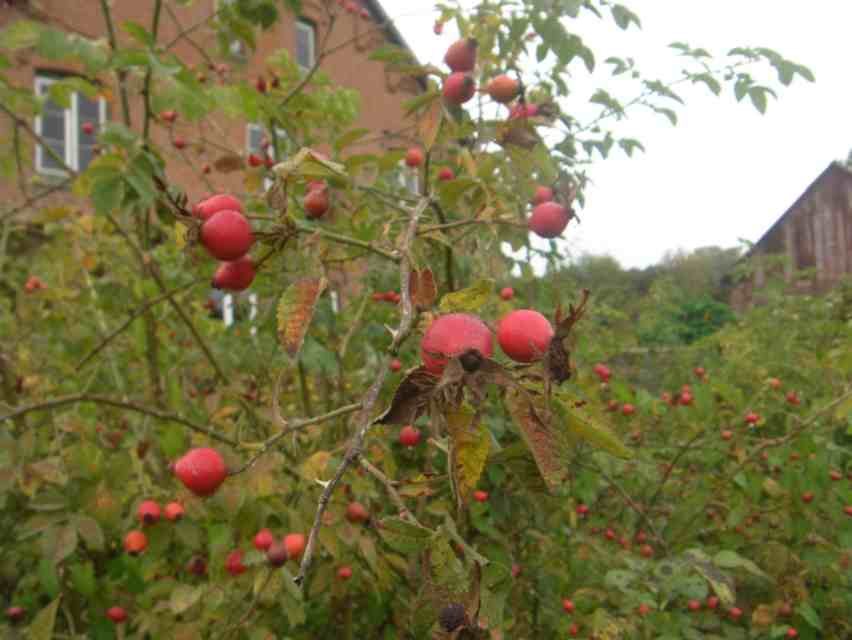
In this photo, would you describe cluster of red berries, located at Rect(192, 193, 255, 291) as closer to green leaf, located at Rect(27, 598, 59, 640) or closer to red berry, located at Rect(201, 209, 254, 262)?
red berry, located at Rect(201, 209, 254, 262)

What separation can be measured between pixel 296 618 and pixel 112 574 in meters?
0.49

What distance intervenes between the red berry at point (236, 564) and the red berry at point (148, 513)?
6.5 inches

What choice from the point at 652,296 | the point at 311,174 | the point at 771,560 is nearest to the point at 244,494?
the point at 311,174

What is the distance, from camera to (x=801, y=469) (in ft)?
5.93

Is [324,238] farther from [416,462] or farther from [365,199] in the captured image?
[416,462]

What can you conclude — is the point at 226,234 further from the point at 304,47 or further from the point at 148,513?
the point at 304,47

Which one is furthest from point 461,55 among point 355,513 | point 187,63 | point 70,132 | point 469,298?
point 70,132

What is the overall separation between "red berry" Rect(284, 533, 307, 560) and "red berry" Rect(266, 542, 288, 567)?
0.4 inches

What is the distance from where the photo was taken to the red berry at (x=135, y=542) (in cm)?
137

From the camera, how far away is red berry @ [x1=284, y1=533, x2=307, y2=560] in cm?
125

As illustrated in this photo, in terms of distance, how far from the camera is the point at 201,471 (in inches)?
40.6

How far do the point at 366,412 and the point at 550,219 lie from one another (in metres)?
0.52

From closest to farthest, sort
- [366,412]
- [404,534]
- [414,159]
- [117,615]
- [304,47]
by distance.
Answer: [366,412]
[404,534]
[117,615]
[414,159]
[304,47]

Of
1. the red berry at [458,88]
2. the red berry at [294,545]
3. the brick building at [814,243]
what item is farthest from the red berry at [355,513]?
the brick building at [814,243]
